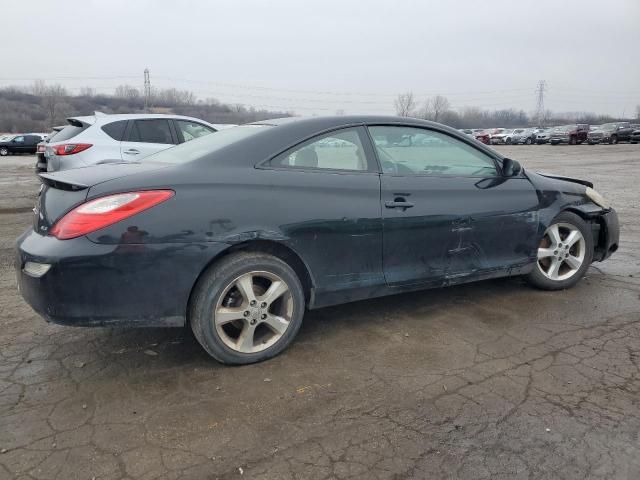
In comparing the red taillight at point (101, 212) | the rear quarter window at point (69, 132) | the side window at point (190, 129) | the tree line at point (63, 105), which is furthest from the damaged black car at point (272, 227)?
the tree line at point (63, 105)

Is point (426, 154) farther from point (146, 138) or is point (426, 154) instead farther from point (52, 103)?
point (52, 103)

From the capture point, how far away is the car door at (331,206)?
3.19m

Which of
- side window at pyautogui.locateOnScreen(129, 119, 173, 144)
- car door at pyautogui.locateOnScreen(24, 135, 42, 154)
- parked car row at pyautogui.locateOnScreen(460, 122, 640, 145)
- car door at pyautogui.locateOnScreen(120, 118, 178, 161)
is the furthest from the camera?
parked car row at pyautogui.locateOnScreen(460, 122, 640, 145)

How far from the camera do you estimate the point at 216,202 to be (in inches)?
117

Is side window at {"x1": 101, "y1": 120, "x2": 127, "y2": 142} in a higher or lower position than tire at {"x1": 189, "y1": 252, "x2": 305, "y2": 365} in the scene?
higher

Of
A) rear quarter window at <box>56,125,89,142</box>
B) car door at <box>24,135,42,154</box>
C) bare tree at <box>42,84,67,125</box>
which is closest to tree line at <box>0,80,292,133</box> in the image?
bare tree at <box>42,84,67,125</box>

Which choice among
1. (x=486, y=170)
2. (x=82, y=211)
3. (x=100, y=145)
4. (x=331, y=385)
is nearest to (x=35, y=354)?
(x=82, y=211)

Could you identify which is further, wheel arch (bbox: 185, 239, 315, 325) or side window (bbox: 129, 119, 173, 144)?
side window (bbox: 129, 119, 173, 144)

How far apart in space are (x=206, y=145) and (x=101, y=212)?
3.21 ft

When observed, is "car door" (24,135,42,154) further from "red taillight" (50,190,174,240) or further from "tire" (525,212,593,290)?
"tire" (525,212,593,290)

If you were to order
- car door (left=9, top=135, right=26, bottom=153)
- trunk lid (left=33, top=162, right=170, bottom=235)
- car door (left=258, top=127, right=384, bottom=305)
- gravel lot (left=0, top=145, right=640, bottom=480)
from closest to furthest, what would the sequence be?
gravel lot (left=0, top=145, right=640, bottom=480)
trunk lid (left=33, top=162, right=170, bottom=235)
car door (left=258, top=127, right=384, bottom=305)
car door (left=9, top=135, right=26, bottom=153)

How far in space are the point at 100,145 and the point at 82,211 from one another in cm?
603

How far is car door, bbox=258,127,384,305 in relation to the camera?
10.5ft

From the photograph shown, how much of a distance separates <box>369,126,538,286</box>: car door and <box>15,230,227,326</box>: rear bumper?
1262 mm
